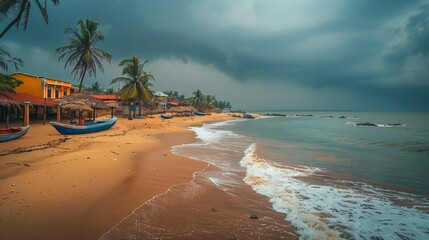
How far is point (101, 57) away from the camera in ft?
107

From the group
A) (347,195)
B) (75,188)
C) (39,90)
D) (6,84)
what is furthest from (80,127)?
(347,195)

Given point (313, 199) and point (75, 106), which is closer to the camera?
point (313, 199)

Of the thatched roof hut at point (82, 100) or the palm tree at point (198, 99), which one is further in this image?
the palm tree at point (198, 99)

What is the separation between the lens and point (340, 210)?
5.96 m

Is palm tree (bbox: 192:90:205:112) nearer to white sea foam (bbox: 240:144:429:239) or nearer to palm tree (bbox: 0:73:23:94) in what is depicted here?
palm tree (bbox: 0:73:23:94)

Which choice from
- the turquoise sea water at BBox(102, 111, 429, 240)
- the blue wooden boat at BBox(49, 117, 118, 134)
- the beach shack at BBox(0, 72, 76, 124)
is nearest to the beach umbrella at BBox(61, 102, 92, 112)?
the blue wooden boat at BBox(49, 117, 118, 134)

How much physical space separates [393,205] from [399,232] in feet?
6.41

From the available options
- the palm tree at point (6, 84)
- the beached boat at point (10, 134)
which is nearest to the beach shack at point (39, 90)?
the palm tree at point (6, 84)

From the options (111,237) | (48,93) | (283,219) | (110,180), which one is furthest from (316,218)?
(48,93)

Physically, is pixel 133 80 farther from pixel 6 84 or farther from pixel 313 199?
pixel 313 199

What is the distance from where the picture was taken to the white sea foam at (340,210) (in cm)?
484

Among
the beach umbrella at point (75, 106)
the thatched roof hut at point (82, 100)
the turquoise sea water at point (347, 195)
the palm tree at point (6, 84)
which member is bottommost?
the turquoise sea water at point (347, 195)

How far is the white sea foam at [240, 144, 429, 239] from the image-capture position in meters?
4.84

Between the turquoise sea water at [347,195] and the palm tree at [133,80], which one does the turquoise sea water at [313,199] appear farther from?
the palm tree at [133,80]
